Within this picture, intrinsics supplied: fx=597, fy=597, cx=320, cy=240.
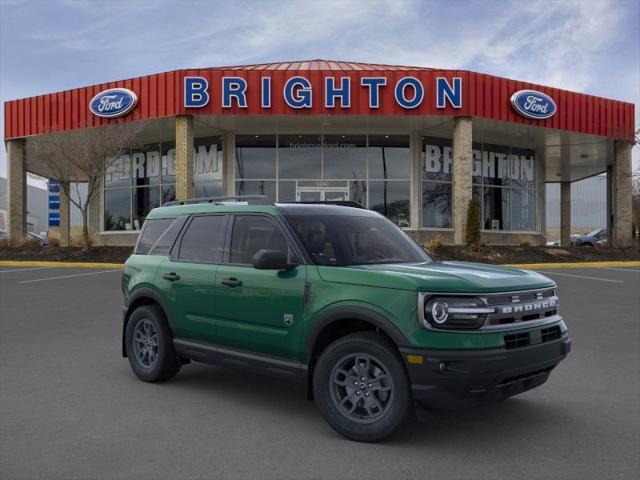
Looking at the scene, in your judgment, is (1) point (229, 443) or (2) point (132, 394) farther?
(2) point (132, 394)

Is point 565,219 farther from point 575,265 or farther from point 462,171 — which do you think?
point 575,265

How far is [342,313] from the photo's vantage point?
4352mm

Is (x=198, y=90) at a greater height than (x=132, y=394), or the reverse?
(x=198, y=90)

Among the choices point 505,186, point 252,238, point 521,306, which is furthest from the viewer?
point 505,186

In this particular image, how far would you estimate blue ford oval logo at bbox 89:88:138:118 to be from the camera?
23031 mm

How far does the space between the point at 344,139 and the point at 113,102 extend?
9424mm

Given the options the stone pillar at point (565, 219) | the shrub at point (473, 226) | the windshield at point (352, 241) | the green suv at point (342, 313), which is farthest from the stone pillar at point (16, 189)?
the stone pillar at point (565, 219)

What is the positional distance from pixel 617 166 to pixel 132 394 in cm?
2671

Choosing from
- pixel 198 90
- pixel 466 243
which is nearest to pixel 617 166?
pixel 466 243

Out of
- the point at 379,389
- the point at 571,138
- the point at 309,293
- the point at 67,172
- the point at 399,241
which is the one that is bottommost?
the point at 379,389

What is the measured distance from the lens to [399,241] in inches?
221

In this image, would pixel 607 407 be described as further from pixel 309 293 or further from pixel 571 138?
pixel 571 138

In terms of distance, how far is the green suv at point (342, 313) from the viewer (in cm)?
399

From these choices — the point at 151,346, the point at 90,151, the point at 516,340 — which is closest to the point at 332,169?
the point at 90,151
